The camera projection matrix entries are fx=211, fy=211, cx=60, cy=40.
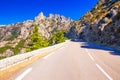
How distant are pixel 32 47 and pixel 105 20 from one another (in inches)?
928

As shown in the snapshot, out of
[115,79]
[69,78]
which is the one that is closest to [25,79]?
[69,78]

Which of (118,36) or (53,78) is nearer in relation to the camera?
(53,78)

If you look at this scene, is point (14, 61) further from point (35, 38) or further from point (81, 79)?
point (35, 38)

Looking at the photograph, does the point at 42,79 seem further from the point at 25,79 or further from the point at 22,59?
the point at 22,59

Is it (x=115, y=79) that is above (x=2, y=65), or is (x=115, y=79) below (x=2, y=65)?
below

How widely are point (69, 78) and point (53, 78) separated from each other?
717 mm

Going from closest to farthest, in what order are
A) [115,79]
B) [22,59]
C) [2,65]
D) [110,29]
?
[115,79], [2,65], [22,59], [110,29]

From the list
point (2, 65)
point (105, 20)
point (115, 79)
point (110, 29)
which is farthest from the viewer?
point (105, 20)

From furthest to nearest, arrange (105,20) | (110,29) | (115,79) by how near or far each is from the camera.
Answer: (105,20), (110,29), (115,79)

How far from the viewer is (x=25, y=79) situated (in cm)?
922

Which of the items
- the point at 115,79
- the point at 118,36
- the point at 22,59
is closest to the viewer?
the point at 115,79

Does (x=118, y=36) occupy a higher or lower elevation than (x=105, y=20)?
lower

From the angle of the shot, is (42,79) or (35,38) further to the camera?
(35,38)

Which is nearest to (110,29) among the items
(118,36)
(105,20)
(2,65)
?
(118,36)
